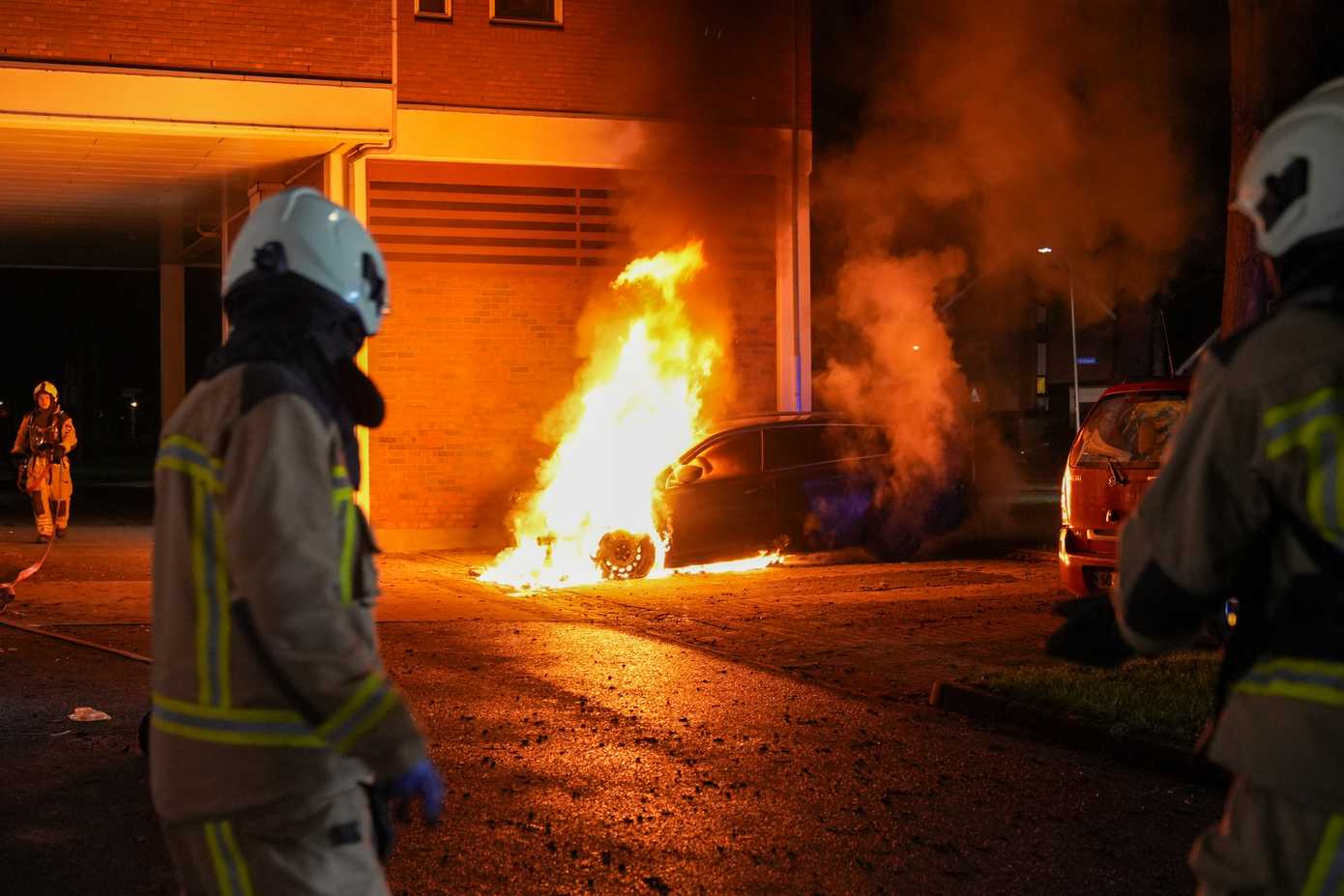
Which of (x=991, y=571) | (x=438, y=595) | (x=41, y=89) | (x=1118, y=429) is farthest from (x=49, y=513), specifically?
(x=1118, y=429)

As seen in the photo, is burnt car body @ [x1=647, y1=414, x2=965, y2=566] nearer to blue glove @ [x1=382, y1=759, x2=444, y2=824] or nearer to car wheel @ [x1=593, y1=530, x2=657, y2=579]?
car wheel @ [x1=593, y1=530, x2=657, y2=579]

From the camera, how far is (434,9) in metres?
18.0

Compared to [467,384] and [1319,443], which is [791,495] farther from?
[1319,443]

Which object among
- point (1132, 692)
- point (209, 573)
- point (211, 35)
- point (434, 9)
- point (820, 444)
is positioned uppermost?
point (434, 9)

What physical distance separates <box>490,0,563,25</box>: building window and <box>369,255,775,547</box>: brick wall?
3.05 m

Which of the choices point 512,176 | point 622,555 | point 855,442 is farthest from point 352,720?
point 512,176

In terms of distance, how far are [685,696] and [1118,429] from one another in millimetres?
4049

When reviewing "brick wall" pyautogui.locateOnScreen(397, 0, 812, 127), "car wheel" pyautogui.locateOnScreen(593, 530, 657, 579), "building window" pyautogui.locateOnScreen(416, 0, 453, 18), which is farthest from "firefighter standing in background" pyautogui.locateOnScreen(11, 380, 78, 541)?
"car wheel" pyautogui.locateOnScreen(593, 530, 657, 579)

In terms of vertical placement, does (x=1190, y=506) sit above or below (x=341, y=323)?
below

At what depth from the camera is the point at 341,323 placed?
2668 mm

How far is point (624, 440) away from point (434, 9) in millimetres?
6065

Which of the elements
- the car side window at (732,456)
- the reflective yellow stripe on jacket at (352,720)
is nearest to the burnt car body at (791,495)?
the car side window at (732,456)

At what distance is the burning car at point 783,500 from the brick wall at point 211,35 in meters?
6.01

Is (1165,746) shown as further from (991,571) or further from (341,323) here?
(991,571)
